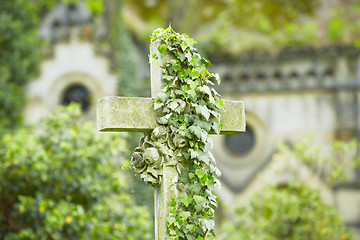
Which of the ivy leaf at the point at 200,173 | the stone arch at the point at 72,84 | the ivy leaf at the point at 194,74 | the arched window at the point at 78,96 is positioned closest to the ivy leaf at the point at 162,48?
the ivy leaf at the point at 194,74

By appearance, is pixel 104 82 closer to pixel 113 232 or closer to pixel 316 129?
pixel 316 129

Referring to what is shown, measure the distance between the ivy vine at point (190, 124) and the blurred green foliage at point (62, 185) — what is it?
4.76 metres

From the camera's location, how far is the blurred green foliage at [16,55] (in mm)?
16688

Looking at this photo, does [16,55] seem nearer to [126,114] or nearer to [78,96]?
[78,96]

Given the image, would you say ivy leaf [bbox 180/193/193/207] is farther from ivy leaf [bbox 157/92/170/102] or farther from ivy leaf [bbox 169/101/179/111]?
ivy leaf [bbox 157/92/170/102]

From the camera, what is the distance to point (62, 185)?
971 cm

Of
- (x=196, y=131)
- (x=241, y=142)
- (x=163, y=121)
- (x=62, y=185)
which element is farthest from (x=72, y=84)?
(x=196, y=131)

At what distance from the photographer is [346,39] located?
742 inches

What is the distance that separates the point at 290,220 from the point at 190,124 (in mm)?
8990

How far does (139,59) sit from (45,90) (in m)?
3.02

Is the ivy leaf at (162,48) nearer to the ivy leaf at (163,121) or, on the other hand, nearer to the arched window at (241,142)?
the ivy leaf at (163,121)

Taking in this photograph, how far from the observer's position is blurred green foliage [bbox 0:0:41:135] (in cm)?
1669

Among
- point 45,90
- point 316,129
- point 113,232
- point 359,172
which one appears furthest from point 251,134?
point 113,232

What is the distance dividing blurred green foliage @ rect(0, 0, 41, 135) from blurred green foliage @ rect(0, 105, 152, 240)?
6.65 metres
